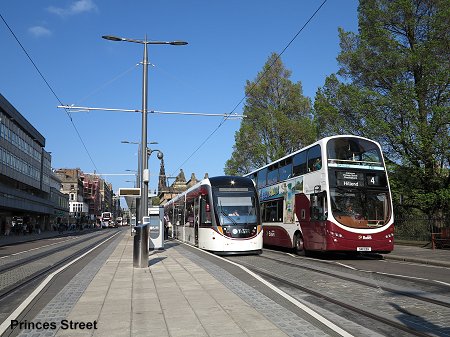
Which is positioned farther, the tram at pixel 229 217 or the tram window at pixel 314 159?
the tram at pixel 229 217

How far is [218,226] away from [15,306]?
1135 cm

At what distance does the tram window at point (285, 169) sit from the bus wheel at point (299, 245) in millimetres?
2812

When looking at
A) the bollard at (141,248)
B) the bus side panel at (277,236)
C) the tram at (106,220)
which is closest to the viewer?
the bollard at (141,248)

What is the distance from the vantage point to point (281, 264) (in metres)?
15.2

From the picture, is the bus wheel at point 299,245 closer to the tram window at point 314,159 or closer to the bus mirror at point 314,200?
the bus mirror at point 314,200

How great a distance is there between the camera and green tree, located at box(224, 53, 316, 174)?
42.2 meters

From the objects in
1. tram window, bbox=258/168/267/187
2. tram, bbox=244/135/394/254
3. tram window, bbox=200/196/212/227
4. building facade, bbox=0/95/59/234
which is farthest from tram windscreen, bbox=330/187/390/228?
building facade, bbox=0/95/59/234

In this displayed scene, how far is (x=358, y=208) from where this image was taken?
675 inches

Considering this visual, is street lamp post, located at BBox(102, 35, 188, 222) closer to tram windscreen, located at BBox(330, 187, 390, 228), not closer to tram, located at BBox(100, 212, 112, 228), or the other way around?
tram windscreen, located at BBox(330, 187, 390, 228)

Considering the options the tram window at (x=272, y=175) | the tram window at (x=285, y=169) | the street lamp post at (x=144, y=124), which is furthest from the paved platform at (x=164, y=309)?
the tram window at (x=272, y=175)

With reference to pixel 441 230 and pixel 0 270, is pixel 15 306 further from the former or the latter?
pixel 441 230

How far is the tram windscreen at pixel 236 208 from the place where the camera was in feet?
62.1

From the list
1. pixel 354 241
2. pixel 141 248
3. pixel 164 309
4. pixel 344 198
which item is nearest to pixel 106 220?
pixel 344 198

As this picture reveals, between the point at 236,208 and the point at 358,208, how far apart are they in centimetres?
488
